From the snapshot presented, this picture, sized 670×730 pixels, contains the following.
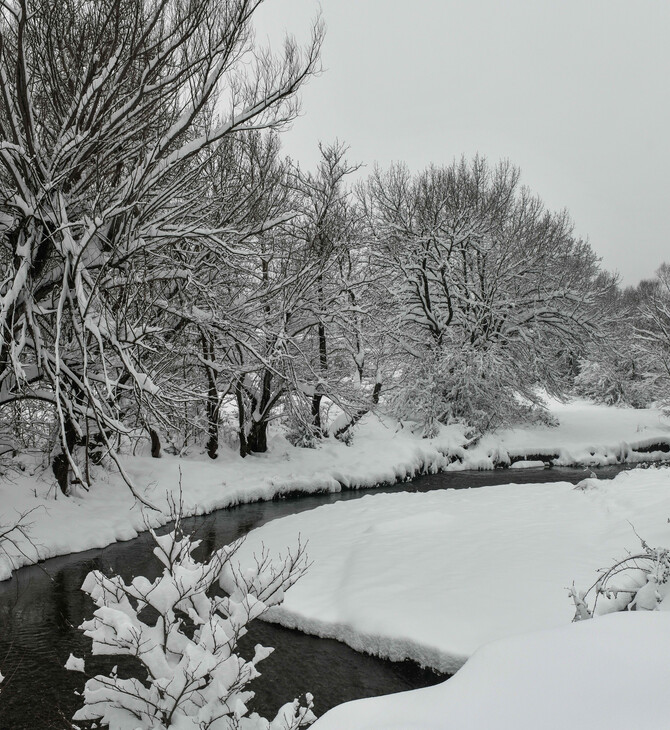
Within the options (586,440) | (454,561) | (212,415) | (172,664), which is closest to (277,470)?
(212,415)

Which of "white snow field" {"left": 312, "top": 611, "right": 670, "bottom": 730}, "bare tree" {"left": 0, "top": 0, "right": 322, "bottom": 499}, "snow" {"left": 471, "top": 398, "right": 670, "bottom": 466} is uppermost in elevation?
"bare tree" {"left": 0, "top": 0, "right": 322, "bottom": 499}

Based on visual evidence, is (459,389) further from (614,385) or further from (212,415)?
(614,385)

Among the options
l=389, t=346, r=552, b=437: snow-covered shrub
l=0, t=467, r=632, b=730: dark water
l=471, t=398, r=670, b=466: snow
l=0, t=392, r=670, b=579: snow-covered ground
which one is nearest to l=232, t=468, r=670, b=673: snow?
l=0, t=467, r=632, b=730: dark water

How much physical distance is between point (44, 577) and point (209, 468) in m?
5.46

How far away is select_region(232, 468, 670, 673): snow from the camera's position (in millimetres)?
5508

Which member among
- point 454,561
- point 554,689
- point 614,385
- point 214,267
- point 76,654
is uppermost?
point 214,267

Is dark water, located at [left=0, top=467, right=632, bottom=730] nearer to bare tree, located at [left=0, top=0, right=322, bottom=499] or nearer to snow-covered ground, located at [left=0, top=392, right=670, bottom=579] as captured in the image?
snow-covered ground, located at [left=0, top=392, right=670, bottom=579]

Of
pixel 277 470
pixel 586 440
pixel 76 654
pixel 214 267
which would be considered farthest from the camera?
pixel 586 440

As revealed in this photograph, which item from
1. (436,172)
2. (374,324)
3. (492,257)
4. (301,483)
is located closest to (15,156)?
(301,483)

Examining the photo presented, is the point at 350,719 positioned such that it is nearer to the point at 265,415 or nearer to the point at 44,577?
the point at 44,577

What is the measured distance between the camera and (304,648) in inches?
232

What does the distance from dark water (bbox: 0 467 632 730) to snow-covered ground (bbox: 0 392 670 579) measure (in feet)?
2.52

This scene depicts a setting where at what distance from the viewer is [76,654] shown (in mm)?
5715

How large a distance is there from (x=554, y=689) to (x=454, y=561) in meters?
4.94
